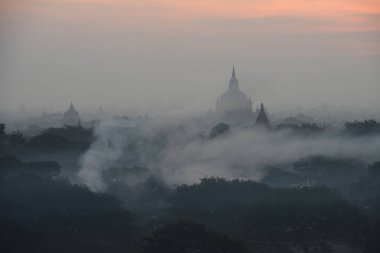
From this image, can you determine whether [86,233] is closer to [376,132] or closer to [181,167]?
[181,167]

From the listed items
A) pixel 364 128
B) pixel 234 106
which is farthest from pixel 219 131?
pixel 234 106

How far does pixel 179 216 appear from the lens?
60.3m

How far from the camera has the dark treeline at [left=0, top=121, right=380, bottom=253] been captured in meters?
49.8

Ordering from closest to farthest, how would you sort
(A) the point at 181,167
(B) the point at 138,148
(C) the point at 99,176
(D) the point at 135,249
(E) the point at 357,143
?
(D) the point at 135,249 → (C) the point at 99,176 → (A) the point at 181,167 → (B) the point at 138,148 → (E) the point at 357,143

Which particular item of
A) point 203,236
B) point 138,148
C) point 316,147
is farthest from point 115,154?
point 203,236

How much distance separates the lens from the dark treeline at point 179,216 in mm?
49834

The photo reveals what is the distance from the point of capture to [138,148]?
9594 centimetres

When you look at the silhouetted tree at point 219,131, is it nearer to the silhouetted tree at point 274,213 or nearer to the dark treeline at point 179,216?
the dark treeline at point 179,216

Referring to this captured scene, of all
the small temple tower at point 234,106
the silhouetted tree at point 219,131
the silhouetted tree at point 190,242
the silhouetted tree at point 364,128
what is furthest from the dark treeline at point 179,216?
the small temple tower at point 234,106

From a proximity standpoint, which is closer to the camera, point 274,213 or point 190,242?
point 190,242

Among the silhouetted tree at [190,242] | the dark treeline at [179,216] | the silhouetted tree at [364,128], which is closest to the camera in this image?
the silhouetted tree at [190,242]

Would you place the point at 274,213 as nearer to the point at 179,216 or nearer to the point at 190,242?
the point at 179,216

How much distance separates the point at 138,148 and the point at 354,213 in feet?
136

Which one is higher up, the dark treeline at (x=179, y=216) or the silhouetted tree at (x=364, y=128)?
the silhouetted tree at (x=364, y=128)
